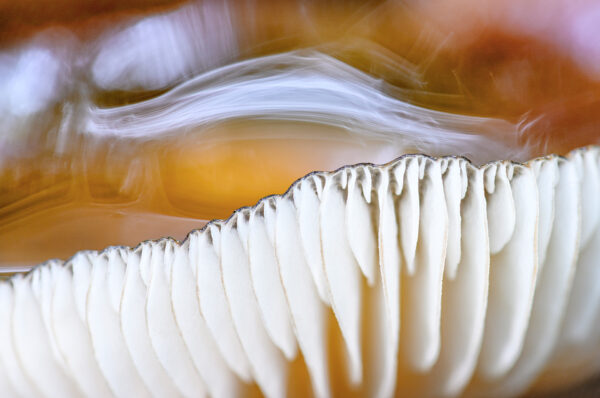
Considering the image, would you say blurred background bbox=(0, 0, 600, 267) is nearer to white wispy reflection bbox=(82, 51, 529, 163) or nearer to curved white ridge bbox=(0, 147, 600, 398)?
white wispy reflection bbox=(82, 51, 529, 163)

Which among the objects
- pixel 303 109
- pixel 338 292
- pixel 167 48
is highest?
pixel 167 48

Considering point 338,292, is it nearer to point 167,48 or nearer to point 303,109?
point 303,109

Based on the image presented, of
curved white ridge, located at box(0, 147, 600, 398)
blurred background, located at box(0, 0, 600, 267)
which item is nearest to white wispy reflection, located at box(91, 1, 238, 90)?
blurred background, located at box(0, 0, 600, 267)

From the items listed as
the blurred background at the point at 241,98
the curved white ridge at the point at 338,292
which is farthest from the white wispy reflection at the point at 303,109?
the curved white ridge at the point at 338,292

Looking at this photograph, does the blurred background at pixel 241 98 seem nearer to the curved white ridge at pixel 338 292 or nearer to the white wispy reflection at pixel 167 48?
the white wispy reflection at pixel 167 48

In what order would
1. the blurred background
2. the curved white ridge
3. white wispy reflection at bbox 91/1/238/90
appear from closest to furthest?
the curved white ridge
the blurred background
white wispy reflection at bbox 91/1/238/90

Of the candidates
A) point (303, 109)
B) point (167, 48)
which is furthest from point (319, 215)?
point (167, 48)

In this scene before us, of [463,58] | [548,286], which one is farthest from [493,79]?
[548,286]
